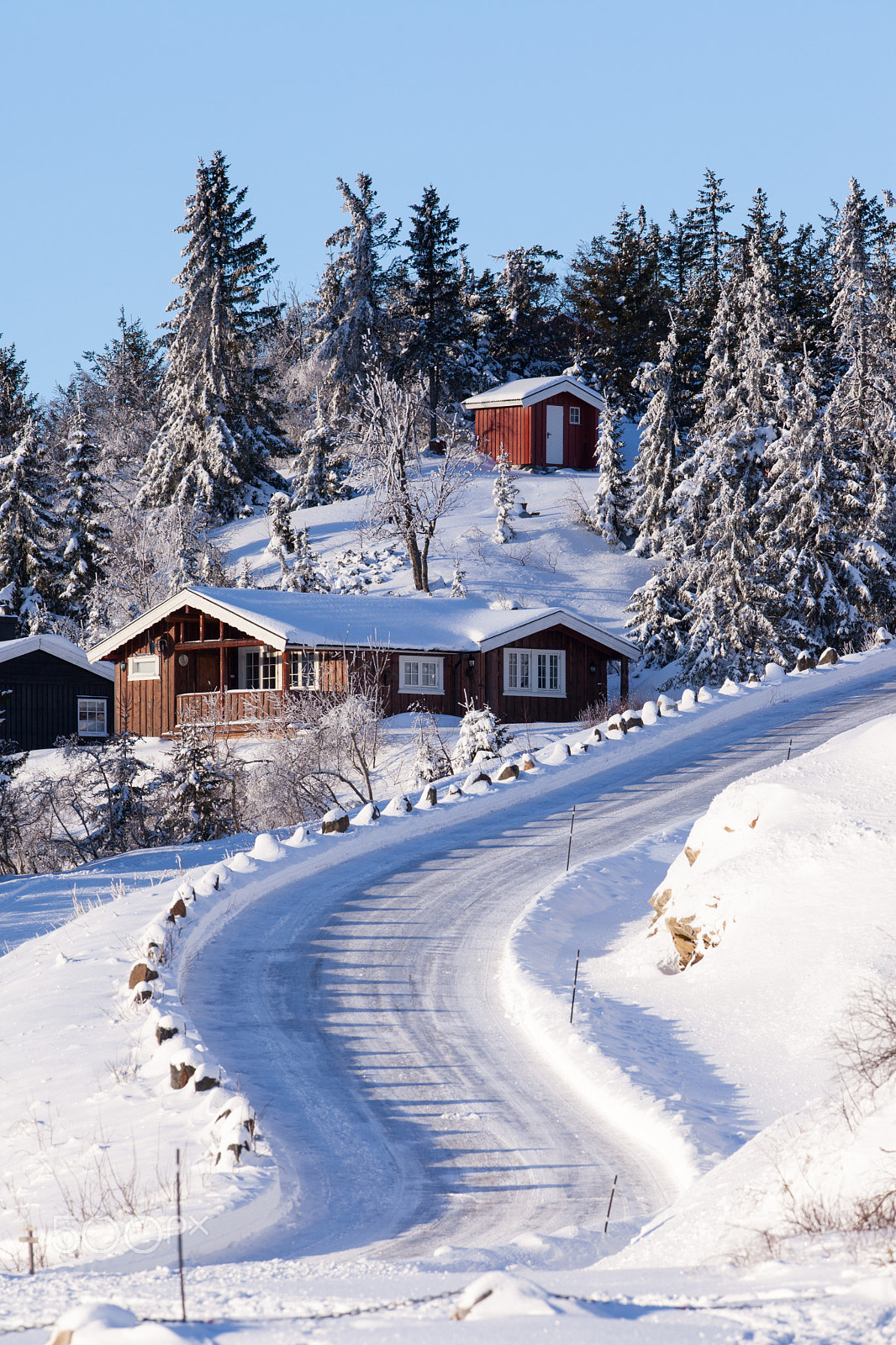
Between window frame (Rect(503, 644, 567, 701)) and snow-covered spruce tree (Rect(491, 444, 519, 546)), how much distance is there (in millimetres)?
13816

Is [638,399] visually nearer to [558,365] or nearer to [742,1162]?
[558,365]

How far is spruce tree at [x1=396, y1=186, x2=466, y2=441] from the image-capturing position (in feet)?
217

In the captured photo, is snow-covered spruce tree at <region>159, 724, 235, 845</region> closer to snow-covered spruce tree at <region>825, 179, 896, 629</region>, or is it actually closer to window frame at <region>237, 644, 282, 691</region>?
window frame at <region>237, 644, 282, 691</region>

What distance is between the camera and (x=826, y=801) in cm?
1283

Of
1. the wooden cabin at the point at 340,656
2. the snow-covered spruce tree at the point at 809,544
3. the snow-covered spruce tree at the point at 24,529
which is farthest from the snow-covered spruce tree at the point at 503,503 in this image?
the snow-covered spruce tree at the point at 24,529

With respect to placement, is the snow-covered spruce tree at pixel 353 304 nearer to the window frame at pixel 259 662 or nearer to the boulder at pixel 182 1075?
the window frame at pixel 259 662

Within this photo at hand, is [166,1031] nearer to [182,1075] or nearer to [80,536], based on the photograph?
[182,1075]

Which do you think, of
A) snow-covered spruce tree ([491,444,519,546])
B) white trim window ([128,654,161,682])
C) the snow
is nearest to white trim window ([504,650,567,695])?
white trim window ([128,654,161,682])

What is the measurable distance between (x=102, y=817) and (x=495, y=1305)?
23453 mm

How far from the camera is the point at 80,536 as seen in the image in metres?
54.2

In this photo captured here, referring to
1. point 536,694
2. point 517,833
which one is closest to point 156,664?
point 536,694

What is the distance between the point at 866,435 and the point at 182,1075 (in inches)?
1521

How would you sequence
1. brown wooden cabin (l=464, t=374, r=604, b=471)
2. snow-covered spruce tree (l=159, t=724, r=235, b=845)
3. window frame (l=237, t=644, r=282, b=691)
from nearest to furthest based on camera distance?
snow-covered spruce tree (l=159, t=724, r=235, b=845) < window frame (l=237, t=644, r=282, b=691) < brown wooden cabin (l=464, t=374, r=604, b=471)

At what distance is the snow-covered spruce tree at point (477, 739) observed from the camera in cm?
2819
